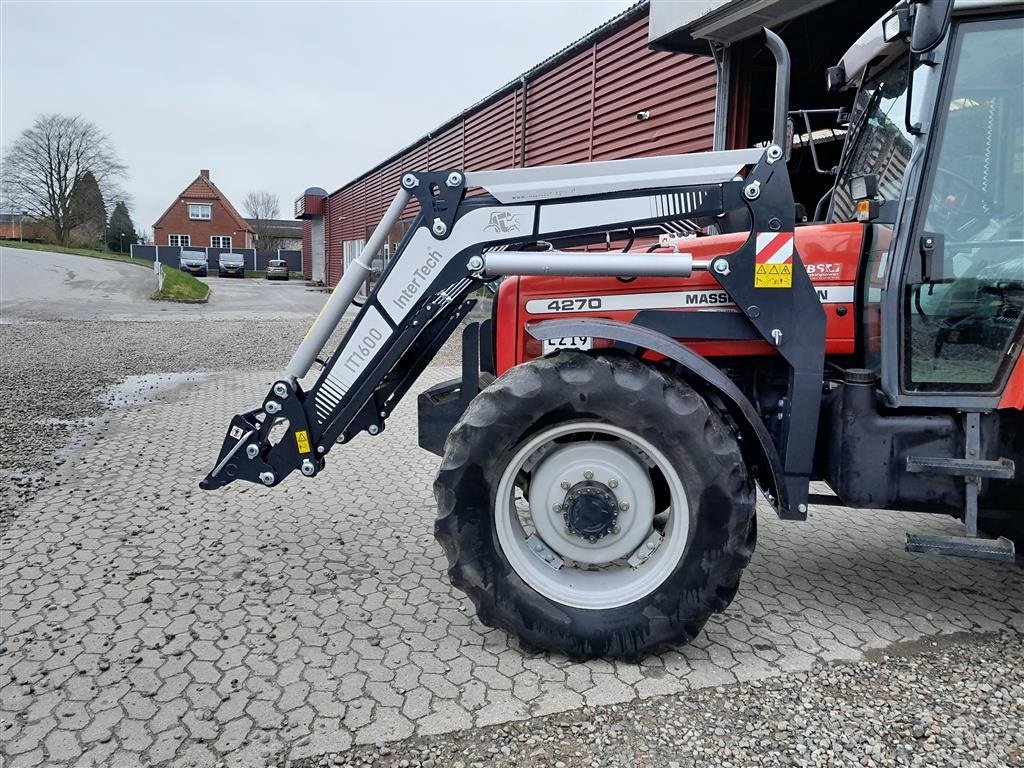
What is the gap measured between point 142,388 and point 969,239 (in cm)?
894

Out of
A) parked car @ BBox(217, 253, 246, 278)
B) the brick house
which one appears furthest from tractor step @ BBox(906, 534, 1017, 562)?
the brick house

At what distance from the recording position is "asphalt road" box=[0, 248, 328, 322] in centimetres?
1892

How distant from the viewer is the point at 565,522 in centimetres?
310

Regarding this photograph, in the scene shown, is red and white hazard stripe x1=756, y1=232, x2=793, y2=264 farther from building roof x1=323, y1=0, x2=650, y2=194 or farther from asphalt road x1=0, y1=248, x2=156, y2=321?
asphalt road x1=0, y1=248, x2=156, y2=321

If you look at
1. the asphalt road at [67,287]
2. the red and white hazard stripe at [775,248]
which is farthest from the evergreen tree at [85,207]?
the red and white hazard stripe at [775,248]

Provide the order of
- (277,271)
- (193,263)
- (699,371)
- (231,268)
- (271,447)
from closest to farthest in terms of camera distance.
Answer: (699,371)
(271,447)
(277,271)
(231,268)
(193,263)

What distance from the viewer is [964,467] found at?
2988mm

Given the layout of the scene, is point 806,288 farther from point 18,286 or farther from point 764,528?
point 18,286

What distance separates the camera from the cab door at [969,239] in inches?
116

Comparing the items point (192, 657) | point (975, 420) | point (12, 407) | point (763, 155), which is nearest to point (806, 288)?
point (763, 155)

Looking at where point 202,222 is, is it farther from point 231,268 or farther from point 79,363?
point 79,363

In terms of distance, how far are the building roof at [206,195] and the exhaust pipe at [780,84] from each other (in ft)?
230

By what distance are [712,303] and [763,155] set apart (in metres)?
0.62

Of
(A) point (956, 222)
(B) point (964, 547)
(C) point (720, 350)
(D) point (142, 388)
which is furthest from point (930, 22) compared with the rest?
(D) point (142, 388)
